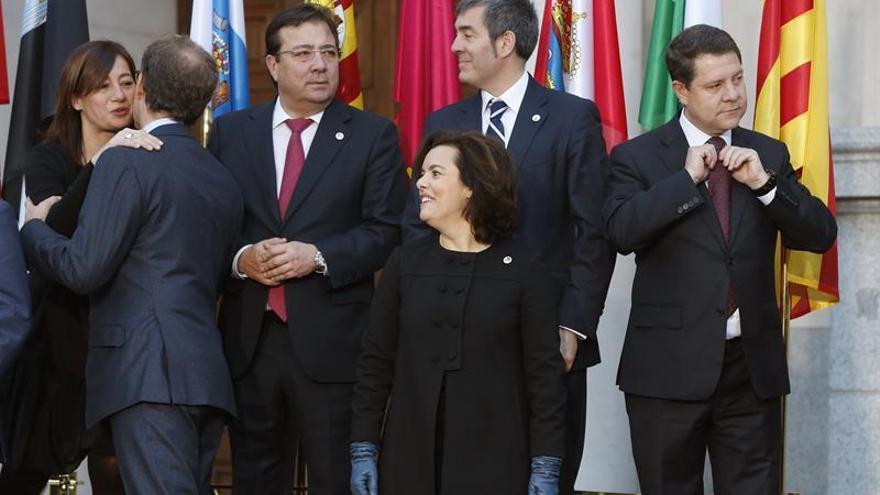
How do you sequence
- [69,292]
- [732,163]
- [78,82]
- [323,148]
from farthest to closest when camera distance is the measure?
[323,148]
[78,82]
[69,292]
[732,163]

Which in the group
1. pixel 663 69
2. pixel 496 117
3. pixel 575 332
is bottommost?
pixel 575 332

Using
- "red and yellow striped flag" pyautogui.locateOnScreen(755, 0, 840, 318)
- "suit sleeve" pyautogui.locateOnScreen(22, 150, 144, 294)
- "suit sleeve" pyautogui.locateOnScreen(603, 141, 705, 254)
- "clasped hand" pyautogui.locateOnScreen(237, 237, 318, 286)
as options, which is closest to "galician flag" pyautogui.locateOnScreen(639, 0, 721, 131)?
"red and yellow striped flag" pyautogui.locateOnScreen(755, 0, 840, 318)

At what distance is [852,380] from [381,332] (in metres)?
2.53

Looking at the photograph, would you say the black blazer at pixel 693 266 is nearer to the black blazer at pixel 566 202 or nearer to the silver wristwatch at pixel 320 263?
the black blazer at pixel 566 202

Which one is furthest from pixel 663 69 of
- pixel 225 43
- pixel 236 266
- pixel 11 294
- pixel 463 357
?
pixel 11 294

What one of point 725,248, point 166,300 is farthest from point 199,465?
point 725,248

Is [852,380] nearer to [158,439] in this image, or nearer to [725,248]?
[725,248]

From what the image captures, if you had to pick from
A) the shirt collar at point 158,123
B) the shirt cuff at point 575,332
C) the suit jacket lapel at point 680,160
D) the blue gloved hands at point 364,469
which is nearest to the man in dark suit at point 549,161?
the shirt cuff at point 575,332

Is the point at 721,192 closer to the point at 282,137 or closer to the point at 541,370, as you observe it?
the point at 541,370

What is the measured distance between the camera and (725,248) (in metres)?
5.19

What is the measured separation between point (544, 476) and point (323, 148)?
1.49 metres

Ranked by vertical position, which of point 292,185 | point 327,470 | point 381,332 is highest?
point 292,185

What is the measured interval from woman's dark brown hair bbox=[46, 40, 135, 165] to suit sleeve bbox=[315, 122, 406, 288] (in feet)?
2.79

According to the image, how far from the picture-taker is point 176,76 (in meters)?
5.10
